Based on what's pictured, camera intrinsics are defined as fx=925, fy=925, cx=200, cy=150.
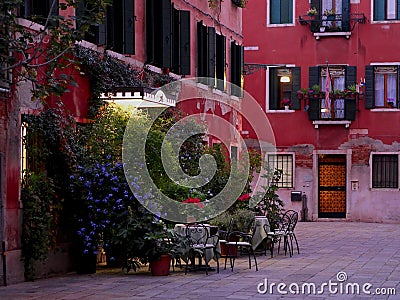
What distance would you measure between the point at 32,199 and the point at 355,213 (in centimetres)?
1903

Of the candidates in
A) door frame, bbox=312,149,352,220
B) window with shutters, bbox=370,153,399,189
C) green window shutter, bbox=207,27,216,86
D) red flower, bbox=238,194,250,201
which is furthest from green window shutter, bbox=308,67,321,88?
red flower, bbox=238,194,250,201

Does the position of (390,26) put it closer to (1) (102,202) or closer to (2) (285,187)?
(2) (285,187)

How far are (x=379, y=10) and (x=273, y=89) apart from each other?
4.43 meters

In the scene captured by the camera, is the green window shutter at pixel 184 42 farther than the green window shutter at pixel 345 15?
No

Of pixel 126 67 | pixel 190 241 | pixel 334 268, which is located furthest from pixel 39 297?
pixel 126 67

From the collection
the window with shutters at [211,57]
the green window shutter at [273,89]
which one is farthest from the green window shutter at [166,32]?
the green window shutter at [273,89]

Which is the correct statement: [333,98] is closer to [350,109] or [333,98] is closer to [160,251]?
[350,109]

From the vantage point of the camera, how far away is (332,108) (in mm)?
30875

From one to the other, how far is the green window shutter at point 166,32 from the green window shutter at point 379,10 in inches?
529

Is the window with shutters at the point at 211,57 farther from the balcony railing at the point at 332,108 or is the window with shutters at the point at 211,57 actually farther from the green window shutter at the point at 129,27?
the balcony railing at the point at 332,108

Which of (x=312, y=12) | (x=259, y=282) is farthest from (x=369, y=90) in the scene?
(x=259, y=282)

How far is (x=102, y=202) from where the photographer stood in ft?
46.2

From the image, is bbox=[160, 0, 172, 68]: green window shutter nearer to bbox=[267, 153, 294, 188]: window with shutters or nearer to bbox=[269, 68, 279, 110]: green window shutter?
bbox=[267, 153, 294, 188]: window with shutters

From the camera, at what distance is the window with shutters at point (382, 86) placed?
30.5 meters
